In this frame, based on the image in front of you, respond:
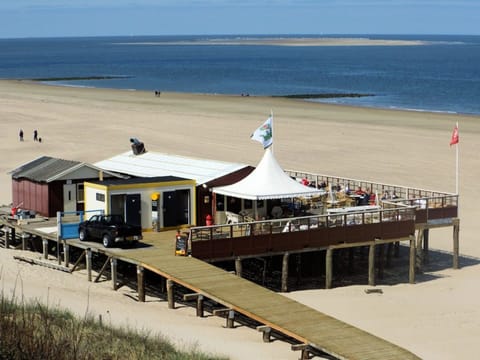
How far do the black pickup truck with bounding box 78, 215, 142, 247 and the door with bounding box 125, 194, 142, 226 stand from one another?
1.06 meters

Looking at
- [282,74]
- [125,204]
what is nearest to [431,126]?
[125,204]

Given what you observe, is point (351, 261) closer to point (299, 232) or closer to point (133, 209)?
point (299, 232)

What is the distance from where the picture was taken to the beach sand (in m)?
22.8

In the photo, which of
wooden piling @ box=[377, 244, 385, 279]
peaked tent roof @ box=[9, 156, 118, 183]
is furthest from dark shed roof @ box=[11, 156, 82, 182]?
wooden piling @ box=[377, 244, 385, 279]

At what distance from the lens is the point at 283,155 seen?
175 feet

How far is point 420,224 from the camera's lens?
30.6 m

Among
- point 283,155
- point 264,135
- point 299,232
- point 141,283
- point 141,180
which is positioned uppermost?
point 264,135

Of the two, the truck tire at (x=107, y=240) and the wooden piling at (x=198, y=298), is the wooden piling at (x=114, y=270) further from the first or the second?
the wooden piling at (x=198, y=298)

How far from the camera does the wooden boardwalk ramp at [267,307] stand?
1922 centimetres

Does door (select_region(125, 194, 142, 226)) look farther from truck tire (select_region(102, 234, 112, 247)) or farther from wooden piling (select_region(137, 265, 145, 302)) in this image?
wooden piling (select_region(137, 265, 145, 302))

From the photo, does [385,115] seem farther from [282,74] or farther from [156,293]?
[282,74]

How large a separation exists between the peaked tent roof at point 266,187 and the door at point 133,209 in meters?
2.26

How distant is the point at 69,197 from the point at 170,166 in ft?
10.9

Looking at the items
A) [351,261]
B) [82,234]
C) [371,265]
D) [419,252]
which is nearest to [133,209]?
[82,234]
